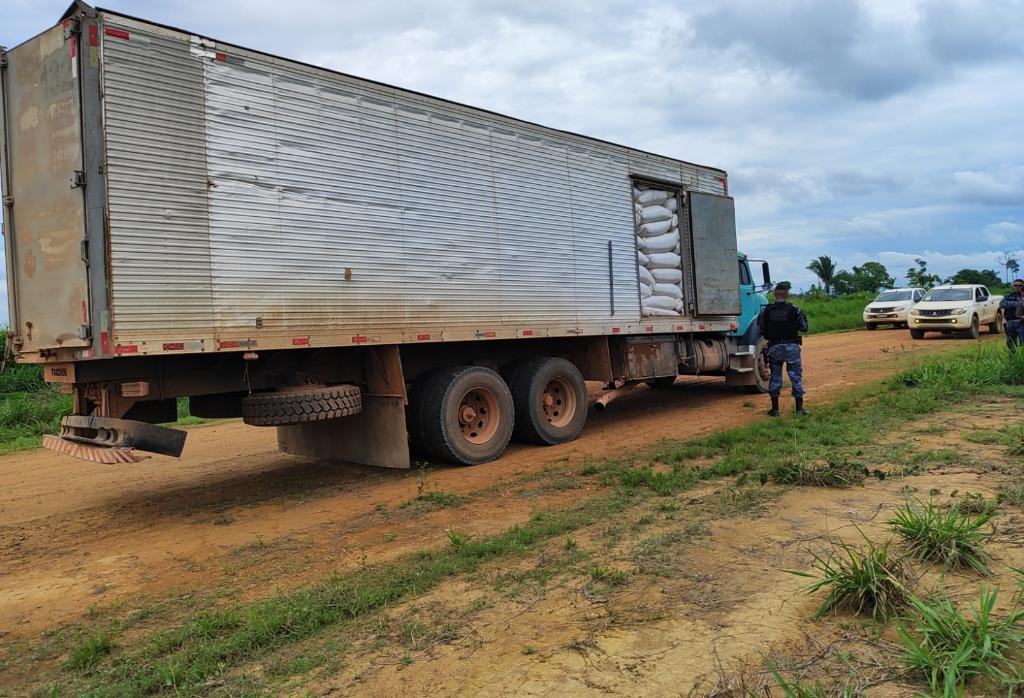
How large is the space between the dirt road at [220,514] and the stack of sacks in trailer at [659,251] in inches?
68.2

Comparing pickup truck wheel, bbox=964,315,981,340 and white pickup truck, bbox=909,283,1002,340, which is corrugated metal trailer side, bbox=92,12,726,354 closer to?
white pickup truck, bbox=909,283,1002,340

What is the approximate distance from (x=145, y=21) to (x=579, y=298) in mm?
5655

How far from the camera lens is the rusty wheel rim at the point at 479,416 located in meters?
8.30

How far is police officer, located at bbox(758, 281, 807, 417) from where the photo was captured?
31.8 ft

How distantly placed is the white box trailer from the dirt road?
641 millimetres

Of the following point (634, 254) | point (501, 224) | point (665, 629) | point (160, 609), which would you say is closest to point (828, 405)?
point (634, 254)

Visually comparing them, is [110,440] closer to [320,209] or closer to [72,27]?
[320,209]

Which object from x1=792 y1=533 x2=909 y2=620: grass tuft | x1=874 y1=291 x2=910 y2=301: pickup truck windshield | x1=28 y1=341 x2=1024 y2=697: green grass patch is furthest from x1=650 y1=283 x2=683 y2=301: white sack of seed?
x1=874 y1=291 x2=910 y2=301: pickup truck windshield

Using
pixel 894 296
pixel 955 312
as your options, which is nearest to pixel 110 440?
pixel 955 312

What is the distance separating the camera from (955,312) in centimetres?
2028

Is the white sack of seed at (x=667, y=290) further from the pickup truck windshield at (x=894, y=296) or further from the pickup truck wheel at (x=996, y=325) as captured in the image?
the pickup truck windshield at (x=894, y=296)

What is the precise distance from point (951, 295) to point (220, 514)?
2170 centimetres

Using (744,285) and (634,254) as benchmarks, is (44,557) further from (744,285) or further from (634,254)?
(744,285)

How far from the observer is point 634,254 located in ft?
33.8
